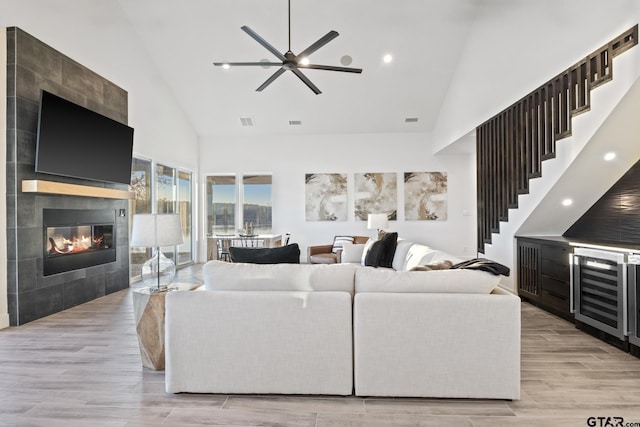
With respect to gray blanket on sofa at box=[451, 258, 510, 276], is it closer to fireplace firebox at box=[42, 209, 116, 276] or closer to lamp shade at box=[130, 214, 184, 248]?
lamp shade at box=[130, 214, 184, 248]

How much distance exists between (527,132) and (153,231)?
4.44 meters

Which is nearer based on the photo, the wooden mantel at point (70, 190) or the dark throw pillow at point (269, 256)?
the dark throw pillow at point (269, 256)

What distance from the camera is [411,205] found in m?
9.08

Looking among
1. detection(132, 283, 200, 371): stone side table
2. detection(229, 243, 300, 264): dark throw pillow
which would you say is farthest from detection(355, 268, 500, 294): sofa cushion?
detection(132, 283, 200, 371): stone side table

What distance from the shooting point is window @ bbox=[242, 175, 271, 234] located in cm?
938

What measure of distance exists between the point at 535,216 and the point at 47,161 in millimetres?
5701

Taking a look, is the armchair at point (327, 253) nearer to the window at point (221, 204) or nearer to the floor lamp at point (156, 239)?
the window at point (221, 204)

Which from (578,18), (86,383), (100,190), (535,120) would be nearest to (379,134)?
(535,120)

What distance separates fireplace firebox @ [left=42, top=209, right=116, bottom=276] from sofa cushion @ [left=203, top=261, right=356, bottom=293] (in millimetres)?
3131

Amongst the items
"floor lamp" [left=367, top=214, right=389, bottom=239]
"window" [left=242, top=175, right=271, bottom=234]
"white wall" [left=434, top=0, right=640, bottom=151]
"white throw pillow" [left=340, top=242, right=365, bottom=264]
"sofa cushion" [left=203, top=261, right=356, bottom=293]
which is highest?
"white wall" [left=434, top=0, right=640, bottom=151]

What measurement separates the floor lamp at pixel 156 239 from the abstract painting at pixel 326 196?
6.14 meters

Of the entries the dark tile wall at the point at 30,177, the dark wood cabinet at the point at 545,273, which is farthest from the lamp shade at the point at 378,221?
the dark tile wall at the point at 30,177

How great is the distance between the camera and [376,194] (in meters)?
9.12

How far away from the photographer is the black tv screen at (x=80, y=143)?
14.1 ft
